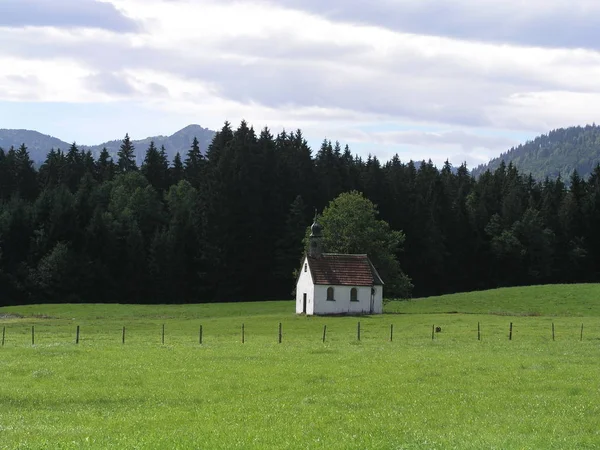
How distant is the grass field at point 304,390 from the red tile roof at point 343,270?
74.9ft

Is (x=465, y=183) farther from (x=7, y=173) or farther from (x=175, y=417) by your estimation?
(x=175, y=417)

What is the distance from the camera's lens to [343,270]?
79.6 meters

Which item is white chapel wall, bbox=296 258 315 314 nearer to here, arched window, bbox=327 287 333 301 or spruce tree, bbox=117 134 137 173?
arched window, bbox=327 287 333 301

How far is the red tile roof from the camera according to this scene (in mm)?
78375

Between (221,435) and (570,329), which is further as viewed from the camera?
(570,329)

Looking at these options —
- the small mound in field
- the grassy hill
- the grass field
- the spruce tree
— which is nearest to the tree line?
the spruce tree

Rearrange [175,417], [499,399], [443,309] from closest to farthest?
[175,417] < [499,399] < [443,309]

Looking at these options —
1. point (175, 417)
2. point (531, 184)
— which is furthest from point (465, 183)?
point (175, 417)

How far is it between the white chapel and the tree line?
8.31 meters

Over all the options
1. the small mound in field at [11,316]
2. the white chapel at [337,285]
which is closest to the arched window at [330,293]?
the white chapel at [337,285]

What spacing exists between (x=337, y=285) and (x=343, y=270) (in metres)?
2.07

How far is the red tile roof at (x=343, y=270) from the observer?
257 feet

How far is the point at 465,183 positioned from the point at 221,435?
141414mm

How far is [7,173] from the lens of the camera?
123250mm
